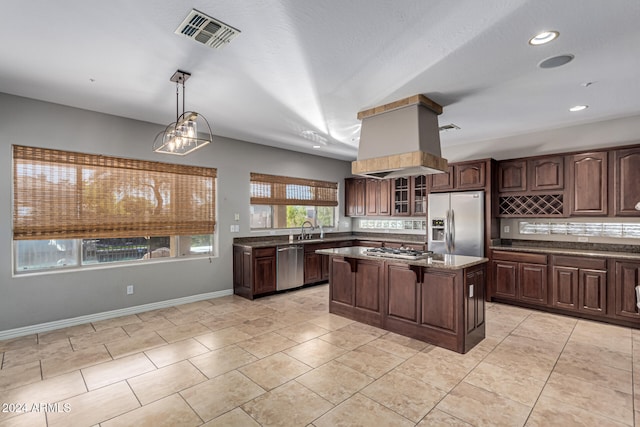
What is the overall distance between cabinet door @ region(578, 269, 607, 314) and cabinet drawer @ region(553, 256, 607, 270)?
0.21 feet

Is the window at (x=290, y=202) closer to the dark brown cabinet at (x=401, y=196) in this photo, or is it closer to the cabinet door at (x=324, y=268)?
the cabinet door at (x=324, y=268)

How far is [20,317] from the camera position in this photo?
3674mm

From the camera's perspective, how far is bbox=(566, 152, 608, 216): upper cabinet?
434 centimetres

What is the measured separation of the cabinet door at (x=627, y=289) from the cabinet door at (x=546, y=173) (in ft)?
4.35

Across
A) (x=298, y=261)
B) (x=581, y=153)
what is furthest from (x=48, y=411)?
(x=581, y=153)

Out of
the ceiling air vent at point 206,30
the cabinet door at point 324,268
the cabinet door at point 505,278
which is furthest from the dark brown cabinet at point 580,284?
the ceiling air vent at point 206,30

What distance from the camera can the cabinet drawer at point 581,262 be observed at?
13.6 ft

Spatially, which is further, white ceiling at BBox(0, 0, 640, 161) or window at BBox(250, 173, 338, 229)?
window at BBox(250, 173, 338, 229)

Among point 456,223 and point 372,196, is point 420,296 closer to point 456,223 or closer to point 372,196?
point 456,223

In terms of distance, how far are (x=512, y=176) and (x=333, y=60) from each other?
13.0ft

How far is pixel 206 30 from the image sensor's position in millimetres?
2305

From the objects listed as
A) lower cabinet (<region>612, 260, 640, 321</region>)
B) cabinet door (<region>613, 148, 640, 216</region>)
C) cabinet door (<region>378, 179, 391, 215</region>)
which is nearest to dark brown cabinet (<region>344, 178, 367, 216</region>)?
cabinet door (<region>378, 179, 391, 215</region>)

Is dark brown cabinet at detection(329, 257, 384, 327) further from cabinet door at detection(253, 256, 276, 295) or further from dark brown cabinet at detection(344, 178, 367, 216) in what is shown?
dark brown cabinet at detection(344, 178, 367, 216)

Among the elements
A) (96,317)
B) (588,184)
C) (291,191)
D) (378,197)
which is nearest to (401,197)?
(378,197)
